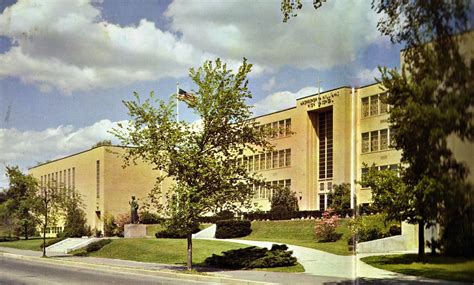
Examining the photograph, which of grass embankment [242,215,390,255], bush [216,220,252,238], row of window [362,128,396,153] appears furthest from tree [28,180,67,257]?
row of window [362,128,396,153]

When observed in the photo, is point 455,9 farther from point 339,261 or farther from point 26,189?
point 26,189

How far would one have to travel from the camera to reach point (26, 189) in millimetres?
22625

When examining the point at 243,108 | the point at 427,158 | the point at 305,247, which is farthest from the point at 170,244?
the point at 427,158

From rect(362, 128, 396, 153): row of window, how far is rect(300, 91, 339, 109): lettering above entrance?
13085mm

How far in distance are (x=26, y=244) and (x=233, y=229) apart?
1094cm

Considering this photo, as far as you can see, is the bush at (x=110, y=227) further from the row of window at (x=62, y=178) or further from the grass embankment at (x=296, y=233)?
the grass embankment at (x=296, y=233)

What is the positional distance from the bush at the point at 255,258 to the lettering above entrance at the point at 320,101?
35.8 feet

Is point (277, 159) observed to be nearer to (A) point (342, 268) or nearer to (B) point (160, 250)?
(B) point (160, 250)

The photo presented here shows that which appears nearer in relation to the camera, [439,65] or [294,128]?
[439,65]

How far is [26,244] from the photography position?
28.6 metres

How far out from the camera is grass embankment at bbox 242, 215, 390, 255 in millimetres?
18469

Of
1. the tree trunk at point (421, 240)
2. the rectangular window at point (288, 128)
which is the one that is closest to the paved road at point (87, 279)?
the rectangular window at point (288, 128)

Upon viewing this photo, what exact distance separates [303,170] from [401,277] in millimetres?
23985

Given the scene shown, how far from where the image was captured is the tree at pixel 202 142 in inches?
557
